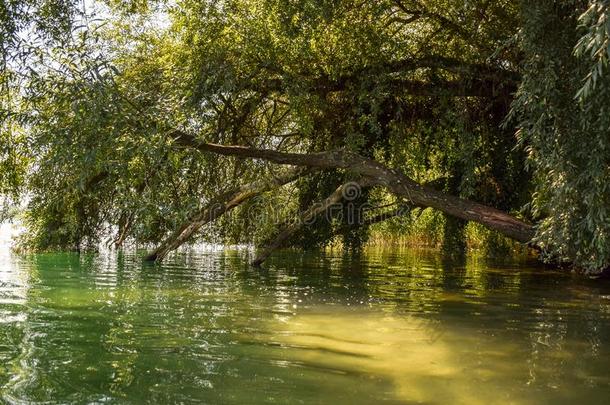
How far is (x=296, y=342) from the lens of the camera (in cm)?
621

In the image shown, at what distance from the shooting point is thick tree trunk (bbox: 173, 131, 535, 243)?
433 inches

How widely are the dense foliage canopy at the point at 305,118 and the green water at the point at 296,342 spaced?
1375mm

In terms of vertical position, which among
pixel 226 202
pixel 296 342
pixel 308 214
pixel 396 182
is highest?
pixel 396 182

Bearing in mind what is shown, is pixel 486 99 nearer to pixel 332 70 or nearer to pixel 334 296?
pixel 332 70

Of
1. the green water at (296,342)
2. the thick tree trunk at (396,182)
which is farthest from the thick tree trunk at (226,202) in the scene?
the green water at (296,342)

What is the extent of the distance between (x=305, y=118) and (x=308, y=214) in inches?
113

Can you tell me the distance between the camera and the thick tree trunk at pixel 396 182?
433 inches

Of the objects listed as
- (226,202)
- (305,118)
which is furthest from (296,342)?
(226,202)

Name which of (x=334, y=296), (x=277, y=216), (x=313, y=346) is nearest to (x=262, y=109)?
(x=277, y=216)

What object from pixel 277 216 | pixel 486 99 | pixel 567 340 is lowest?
pixel 567 340

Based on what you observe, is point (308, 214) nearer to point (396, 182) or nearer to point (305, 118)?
point (305, 118)

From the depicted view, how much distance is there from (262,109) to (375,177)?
4643 mm

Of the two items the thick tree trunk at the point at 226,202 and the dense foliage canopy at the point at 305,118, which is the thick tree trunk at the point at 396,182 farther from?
the thick tree trunk at the point at 226,202

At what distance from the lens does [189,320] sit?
7.31 m
